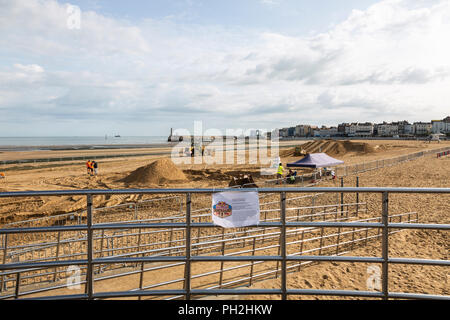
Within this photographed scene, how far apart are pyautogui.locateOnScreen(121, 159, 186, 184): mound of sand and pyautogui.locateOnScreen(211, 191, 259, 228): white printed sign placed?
20.9m

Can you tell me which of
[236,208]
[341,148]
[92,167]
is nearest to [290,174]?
[92,167]

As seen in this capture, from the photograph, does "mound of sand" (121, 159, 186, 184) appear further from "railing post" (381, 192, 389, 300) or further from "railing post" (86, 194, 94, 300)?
"railing post" (381, 192, 389, 300)

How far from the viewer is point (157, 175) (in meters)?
23.9

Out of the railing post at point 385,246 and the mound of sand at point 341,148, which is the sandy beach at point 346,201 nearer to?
the railing post at point 385,246

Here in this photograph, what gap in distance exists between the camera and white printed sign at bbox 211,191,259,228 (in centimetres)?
304

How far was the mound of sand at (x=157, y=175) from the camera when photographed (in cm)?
2361

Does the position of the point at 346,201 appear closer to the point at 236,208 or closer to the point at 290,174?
the point at 290,174

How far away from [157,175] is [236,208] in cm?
2156

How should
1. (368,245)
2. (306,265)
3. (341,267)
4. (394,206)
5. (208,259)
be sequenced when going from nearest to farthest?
(208,259), (341,267), (306,265), (368,245), (394,206)

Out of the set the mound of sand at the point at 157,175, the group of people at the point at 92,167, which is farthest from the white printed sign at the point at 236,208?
the group of people at the point at 92,167
